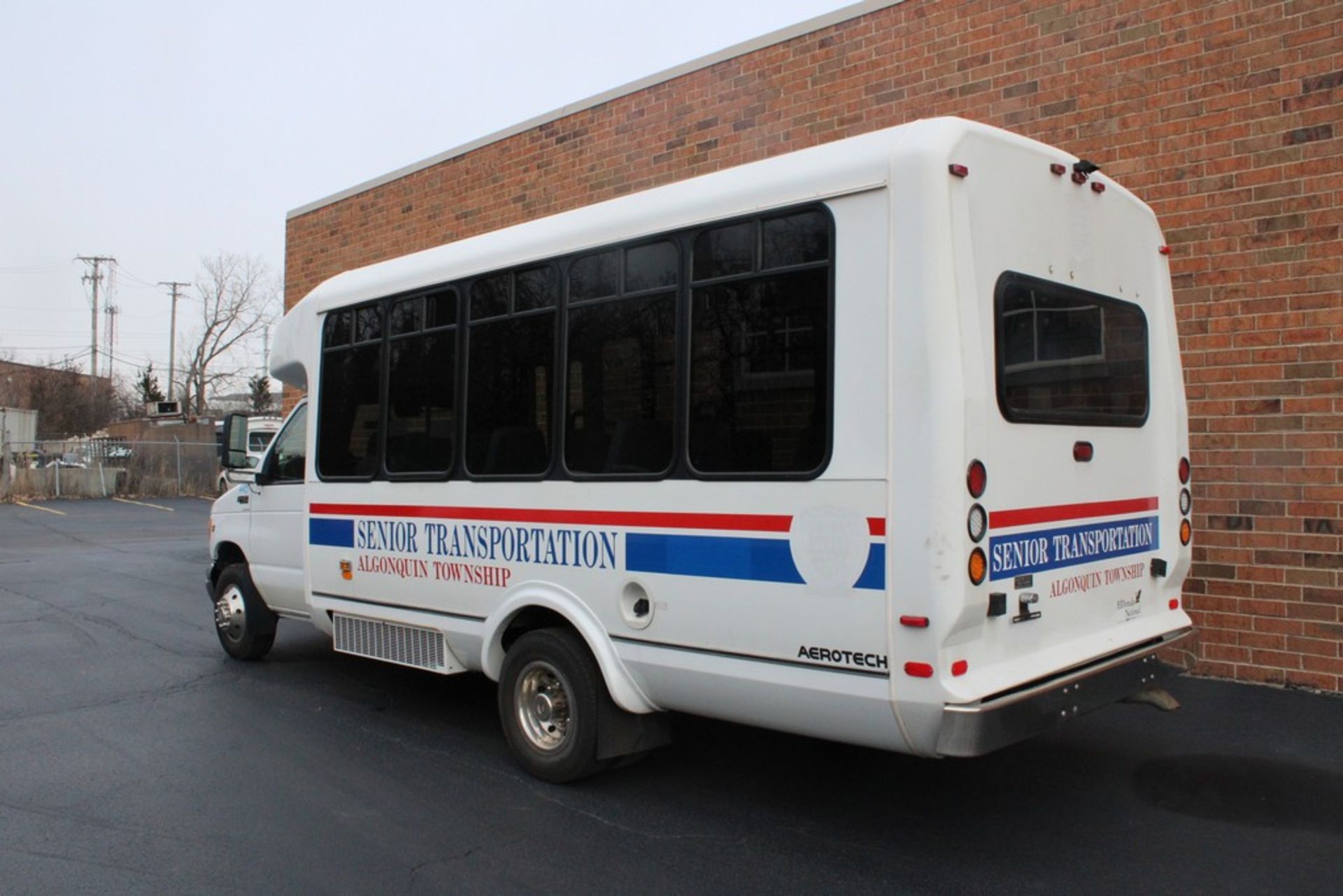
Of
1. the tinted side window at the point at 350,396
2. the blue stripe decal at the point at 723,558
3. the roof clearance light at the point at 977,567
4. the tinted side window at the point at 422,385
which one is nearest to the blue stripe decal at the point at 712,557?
the blue stripe decal at the point at 723,558

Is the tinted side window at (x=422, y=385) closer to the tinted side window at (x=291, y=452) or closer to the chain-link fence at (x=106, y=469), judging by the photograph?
the tinted side window at (x=291, y=452)

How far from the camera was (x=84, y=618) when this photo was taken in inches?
399

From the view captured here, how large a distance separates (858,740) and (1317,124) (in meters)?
5.07

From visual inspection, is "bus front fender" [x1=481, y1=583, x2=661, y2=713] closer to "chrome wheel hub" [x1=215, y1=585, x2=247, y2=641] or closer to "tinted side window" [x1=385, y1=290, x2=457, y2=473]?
"tinted side window" [x1=385, y1=290, x2=457, y2=473]

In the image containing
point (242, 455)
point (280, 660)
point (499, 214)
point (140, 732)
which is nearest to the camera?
point (140, 732)

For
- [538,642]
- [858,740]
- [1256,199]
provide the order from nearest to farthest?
[858,740], [538,642], [1256,199]

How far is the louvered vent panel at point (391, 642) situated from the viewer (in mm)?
5941

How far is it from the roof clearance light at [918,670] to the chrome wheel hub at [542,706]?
6.29 ft

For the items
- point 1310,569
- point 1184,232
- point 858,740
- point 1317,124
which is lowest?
point 858,740

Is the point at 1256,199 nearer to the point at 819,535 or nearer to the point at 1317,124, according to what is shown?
the point at 1317,124

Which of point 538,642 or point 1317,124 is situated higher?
point 1317,124

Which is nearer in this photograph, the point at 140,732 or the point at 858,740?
the point at 858,740

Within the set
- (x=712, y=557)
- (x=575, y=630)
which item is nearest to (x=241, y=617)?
(x=575, y=630)

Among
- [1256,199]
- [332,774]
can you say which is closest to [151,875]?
[332,774]
